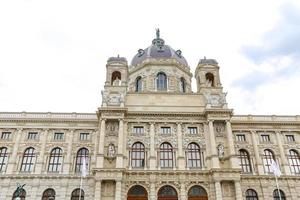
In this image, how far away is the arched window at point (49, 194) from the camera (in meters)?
35.8

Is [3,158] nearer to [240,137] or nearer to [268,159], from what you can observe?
[240,137]

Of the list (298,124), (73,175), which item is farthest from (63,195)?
(298,124)

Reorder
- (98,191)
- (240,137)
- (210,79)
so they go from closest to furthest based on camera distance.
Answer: (98,191) < (240,137) < (210,79)

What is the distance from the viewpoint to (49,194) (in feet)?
118

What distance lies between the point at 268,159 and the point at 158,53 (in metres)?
24.0

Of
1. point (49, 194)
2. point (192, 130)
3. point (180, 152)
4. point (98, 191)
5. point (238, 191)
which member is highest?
point (192, 130)

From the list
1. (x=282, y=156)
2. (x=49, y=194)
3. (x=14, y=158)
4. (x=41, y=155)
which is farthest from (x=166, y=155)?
(x=14, y=158)

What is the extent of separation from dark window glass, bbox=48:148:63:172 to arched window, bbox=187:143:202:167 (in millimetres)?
15601

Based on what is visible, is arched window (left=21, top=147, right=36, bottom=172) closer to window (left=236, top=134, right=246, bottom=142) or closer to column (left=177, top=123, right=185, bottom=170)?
column (left=177, top=123, right=185, bottom=170)

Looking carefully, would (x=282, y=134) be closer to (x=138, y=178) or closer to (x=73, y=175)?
(x=138, y=178)

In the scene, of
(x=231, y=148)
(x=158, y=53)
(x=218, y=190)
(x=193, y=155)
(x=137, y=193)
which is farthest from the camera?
(x=158, y=53)

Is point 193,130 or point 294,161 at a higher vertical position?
point 193,130

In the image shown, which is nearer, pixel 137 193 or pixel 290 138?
pixel 137 193

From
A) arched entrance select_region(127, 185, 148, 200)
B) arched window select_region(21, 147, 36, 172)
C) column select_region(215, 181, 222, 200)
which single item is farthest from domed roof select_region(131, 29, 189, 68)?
column select_region(215, 181, 222, 200)
